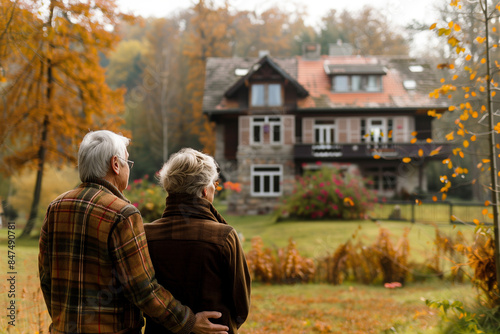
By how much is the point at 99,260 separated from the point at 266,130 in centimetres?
1912

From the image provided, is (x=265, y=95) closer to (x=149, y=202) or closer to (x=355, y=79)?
(x=355, y=79)

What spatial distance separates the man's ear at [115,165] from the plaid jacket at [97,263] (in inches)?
4.2

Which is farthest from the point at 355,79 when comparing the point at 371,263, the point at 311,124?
the point at 371,263

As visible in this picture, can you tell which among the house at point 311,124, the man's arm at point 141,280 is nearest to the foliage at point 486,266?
the man's arm at point 141,280

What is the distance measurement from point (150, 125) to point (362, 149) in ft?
41.2

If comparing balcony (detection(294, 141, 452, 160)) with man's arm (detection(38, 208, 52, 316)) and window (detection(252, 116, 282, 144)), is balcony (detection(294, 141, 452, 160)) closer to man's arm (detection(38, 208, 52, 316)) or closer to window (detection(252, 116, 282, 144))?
window (detection(252, 116, 282, 144))

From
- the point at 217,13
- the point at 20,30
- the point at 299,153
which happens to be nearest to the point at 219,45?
the point at 217,13

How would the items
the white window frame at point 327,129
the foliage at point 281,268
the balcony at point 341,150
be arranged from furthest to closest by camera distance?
the white window frame at point 327,129 < the balcony at point 341,150 < the foliage at point 281,268

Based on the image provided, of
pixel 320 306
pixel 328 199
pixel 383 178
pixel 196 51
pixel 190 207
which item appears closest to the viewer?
pixel 190 207

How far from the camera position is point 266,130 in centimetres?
2095

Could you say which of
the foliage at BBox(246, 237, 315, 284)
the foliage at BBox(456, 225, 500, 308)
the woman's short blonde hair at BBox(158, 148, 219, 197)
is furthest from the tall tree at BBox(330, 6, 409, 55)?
the woman's short blonde hair at BBox(158, 148, 219, 197)

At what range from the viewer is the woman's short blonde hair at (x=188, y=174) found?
221cm

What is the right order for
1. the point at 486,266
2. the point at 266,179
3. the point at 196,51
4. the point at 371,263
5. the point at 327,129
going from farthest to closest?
the point at 196,51
the point at 327,129
the point at 266,179
the point at 371,263
the point at 486,266

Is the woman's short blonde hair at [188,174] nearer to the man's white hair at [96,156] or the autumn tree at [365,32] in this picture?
the man's white hair at [96,156]
